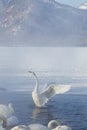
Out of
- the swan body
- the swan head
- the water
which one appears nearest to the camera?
the swan head

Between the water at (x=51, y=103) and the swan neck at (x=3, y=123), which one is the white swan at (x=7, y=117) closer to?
the swan neck at (x=3, y=123)

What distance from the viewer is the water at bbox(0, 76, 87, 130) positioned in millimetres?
23062

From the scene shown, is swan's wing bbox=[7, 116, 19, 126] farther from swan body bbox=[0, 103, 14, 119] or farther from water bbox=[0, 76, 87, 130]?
water bbox=[0, 76, 87, 130]

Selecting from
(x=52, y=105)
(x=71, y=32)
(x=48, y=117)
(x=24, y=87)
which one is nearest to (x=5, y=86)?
(x=24, y=87)

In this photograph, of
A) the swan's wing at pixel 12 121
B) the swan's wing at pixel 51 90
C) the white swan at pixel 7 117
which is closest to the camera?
the white swan at pixel 7 117

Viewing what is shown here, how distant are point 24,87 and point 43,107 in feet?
18.0

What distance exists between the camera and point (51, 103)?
27.2 metres

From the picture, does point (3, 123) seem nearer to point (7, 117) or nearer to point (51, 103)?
point (7, 117)

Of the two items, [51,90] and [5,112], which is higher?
[51,90]

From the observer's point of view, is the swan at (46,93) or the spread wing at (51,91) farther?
the spread wing at (51,91)

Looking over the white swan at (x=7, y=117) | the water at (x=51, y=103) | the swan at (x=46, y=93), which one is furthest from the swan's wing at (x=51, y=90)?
the white swan at (x=7, y=117)

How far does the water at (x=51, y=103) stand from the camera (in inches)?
908

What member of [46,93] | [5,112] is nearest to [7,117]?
[5,112]

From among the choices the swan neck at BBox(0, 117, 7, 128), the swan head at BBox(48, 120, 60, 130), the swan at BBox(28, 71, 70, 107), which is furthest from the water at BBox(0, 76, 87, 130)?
the swan neck at BBox(0, 117, 7, 128)
